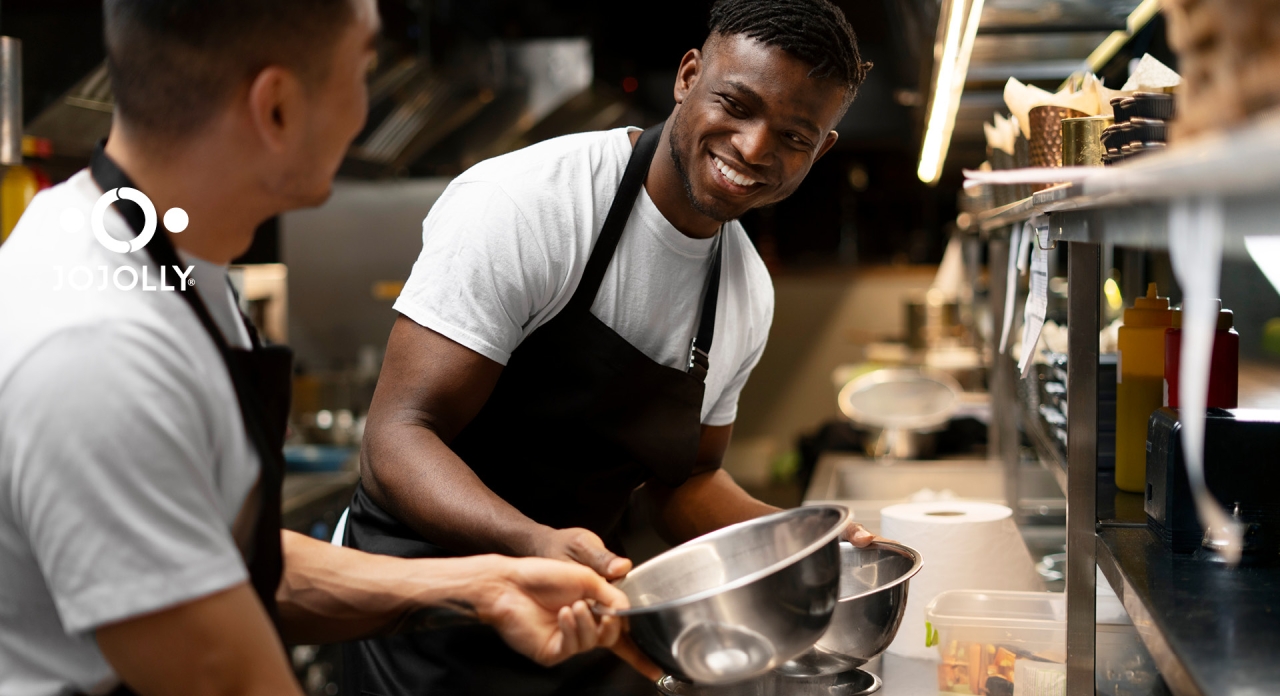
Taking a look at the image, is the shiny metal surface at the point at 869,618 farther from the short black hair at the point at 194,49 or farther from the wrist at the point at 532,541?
the short black hair at the point at 194,49

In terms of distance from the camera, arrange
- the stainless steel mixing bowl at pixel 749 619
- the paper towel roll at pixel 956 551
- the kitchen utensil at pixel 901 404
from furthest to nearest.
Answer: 1. the kitchen utensil at pixel 901 404
2. the paper towel roll at pixel 956 551
3. the stainless steel mixing bowl at pixel 749 619

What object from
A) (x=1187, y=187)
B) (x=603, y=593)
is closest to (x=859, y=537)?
(x=603, y=593)

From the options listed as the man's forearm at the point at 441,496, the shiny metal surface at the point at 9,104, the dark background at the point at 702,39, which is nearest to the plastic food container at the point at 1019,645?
the man's forearm at the point at 441,496

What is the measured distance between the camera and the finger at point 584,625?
1133 millimetres

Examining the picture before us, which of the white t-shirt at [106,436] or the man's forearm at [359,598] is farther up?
the white t-shirt at [106,436]

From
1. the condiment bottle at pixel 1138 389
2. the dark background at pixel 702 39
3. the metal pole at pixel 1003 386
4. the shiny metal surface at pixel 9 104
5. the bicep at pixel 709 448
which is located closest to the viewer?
the condiment bottle at pixel 1138 389

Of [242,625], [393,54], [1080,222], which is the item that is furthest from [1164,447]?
[393,54]

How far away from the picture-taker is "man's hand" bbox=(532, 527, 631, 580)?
1259mm

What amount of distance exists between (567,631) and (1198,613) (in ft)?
2.01

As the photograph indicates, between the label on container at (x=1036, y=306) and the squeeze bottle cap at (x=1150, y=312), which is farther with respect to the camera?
the squeeze bottle cap at (x=1150, y=312)

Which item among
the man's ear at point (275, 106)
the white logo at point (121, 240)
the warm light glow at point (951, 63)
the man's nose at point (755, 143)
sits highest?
the warm light glow at point (951, 63)

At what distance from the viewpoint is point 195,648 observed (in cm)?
84

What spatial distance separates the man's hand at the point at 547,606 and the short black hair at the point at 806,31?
0.80 meters

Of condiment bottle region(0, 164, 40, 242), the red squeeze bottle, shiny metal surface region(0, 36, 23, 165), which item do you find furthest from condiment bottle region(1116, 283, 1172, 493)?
condiment bottle region(0, 164, 40, 242)
